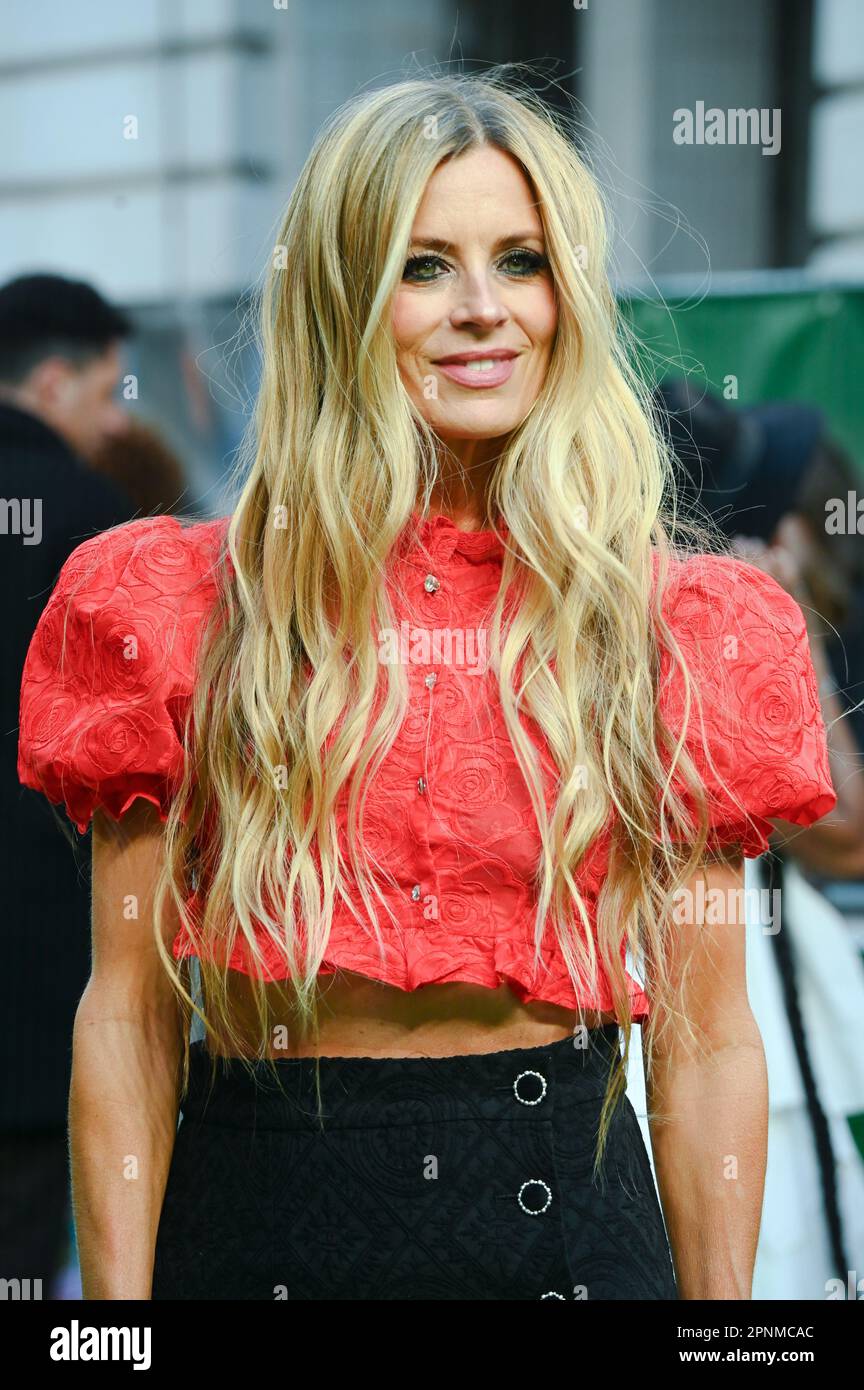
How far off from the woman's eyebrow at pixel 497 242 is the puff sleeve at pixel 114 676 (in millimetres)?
438

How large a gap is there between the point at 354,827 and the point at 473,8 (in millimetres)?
4893

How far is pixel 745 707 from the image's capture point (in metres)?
1.95

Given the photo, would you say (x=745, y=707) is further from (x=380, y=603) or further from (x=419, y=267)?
(x=419, y=267)

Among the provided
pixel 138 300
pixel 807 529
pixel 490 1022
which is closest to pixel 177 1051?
pixel 490 1022

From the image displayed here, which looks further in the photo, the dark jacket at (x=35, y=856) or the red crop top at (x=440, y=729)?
the dark jacket at (x=35, y=856)

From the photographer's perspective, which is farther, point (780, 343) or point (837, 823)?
point (780, 343)

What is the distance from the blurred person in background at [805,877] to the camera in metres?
3.14

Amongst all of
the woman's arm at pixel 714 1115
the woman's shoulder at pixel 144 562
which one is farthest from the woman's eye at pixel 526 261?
the woman's arm at pixel 714 1115

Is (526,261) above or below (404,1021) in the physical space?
above

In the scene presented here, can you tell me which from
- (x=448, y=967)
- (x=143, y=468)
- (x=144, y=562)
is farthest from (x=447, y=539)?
(x=143, y=468)

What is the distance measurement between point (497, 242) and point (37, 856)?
1939 millimetres

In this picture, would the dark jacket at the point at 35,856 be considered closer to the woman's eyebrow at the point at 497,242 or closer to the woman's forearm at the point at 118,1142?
the woman's forearm at the point at 118,1142

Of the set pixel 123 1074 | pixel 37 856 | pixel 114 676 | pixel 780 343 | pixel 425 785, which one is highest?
pixel 780 343

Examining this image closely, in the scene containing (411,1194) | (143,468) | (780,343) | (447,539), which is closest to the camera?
(411,1194)
